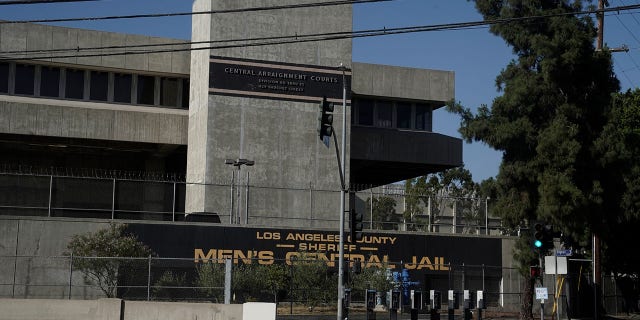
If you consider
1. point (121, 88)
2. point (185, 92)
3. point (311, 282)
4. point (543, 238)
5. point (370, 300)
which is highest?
point (185, 92)

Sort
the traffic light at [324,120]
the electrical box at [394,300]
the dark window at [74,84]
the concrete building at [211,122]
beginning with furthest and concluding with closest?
the dark window at [74,84]
the concrete building at [211,122]
the electrical box at [394,300]
the traffic light at [324,120]

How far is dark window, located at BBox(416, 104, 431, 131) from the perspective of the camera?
Result: 49031 mm

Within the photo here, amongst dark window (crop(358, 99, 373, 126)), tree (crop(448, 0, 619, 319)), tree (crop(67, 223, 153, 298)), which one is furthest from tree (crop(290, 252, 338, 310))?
dark window (crop(358, 99, 373, 126))

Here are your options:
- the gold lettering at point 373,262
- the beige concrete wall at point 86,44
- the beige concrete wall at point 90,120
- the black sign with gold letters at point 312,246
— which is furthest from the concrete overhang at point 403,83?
the gold lettering at point 373,262

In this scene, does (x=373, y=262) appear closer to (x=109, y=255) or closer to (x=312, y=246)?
(x=312, y=246)

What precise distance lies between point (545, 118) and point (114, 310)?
19.1 m

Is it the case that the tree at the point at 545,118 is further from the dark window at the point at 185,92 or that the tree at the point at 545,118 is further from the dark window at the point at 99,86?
the dark window at the point at 99,86

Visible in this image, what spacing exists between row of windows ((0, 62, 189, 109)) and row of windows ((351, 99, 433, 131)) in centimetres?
1002

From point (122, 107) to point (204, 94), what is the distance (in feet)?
17.7

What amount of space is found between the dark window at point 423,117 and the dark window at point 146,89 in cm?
1553

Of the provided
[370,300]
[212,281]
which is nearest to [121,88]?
[212,281]

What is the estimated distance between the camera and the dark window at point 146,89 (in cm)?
4434

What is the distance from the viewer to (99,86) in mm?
43656

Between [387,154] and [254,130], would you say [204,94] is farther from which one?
[387,154]
